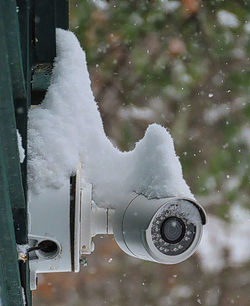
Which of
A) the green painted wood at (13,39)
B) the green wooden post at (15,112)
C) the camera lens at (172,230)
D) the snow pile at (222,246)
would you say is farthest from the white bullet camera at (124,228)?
the snow pile at (222,246)

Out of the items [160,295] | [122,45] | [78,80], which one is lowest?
[160,295]

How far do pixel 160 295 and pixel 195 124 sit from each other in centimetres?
189

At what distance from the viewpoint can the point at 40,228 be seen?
88.4 inches

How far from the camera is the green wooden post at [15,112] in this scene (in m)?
1.57

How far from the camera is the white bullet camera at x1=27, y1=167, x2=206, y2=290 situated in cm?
220

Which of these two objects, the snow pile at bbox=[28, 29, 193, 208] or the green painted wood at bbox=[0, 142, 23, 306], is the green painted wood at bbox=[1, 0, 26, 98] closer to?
the green painted wood at bbox=[0, 142, 23, 306]

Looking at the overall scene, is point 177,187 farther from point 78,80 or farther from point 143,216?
Answer: point 78,80

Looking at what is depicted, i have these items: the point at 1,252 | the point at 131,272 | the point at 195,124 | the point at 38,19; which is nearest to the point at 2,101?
the point at 1,252

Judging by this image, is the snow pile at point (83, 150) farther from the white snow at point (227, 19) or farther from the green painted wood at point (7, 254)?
the white snow at point (227, 19)

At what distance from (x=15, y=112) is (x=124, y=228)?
0.62 metres

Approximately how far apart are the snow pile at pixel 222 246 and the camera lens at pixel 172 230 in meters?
5.33

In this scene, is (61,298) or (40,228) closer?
(40,228)

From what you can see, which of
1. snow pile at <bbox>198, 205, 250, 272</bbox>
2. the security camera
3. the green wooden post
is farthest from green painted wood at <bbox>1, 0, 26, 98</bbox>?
snow pile at <bbox>198, 205, 250, 272</bbox>

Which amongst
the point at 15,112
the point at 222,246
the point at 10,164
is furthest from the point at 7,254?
the point at 222,246
